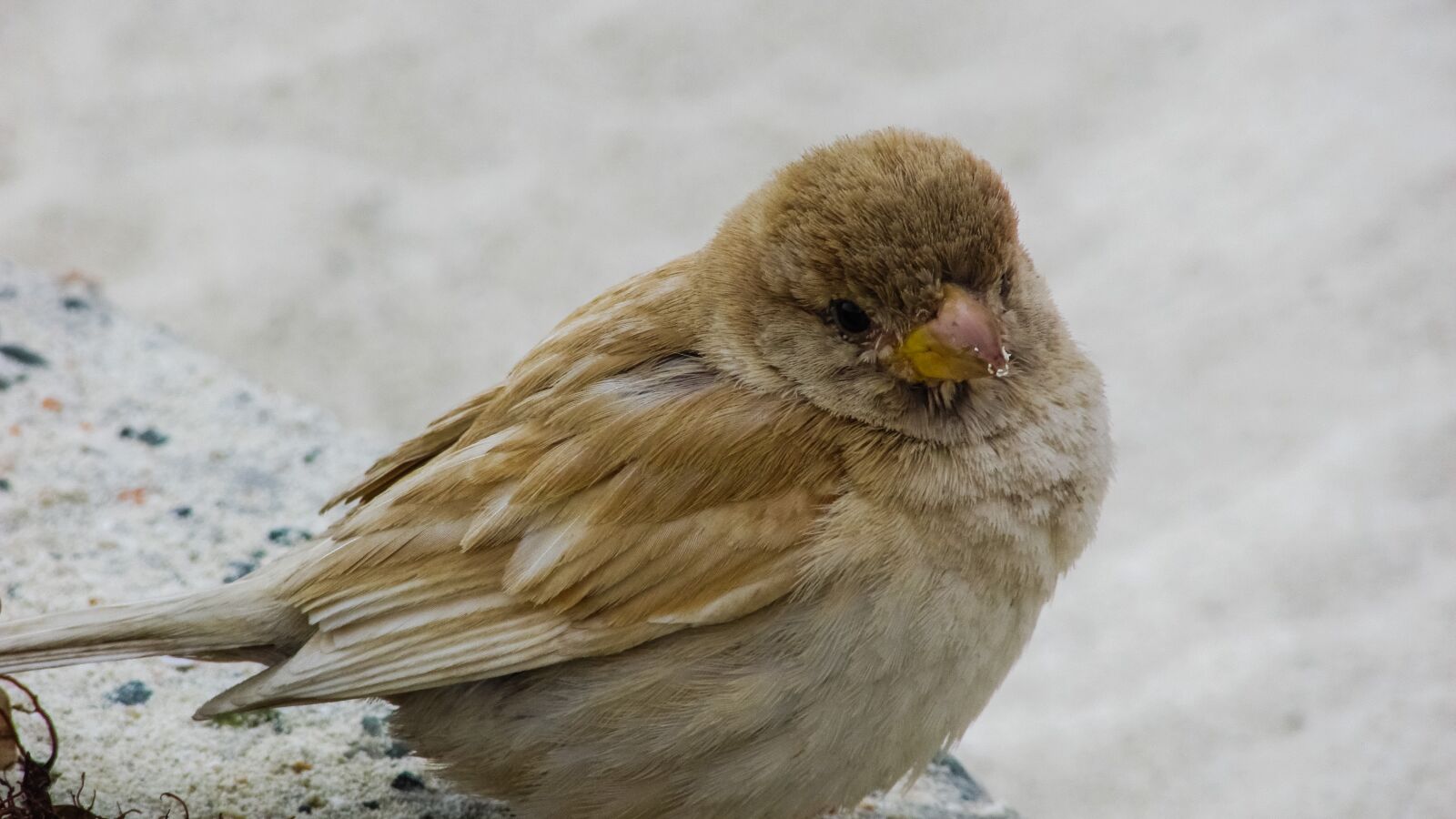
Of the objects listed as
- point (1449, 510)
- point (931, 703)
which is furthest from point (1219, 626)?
point (931, 703)

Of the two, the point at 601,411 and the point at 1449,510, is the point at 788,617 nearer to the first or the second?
the point at 601,411

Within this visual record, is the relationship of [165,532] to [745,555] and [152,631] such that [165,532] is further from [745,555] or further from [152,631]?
[745,555]

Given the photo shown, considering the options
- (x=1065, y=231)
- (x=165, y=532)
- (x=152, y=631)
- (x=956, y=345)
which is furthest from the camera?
(x=1065, y=231)

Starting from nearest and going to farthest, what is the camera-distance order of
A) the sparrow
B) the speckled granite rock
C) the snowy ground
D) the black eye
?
the sparrow
the black eye
the speckled granite rock
the snowy ground

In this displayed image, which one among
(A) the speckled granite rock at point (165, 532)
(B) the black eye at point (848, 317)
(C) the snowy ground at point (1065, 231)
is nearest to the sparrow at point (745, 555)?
(B) the black eye at point (848, 317)

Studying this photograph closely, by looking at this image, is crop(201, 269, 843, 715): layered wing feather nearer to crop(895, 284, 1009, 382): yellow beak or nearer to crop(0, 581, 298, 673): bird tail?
crop(0, 581, 298, 673): bird tail

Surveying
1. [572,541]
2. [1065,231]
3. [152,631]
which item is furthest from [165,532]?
[1065,231]

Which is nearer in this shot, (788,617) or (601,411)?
(788,617)

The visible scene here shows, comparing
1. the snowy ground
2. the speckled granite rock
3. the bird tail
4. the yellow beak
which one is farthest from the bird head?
the snowy ground
